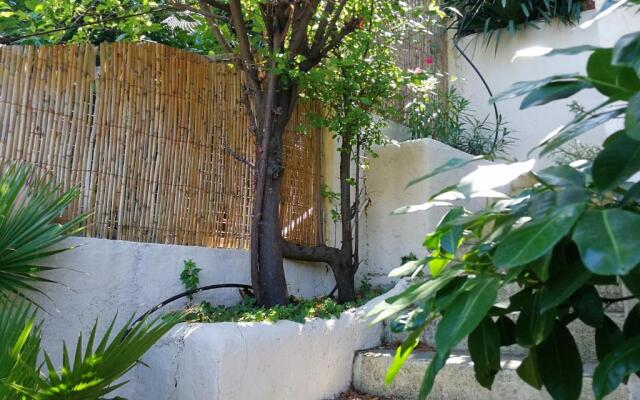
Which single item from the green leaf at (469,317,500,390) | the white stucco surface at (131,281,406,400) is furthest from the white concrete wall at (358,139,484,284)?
the green leaf at (469,317,500,390)

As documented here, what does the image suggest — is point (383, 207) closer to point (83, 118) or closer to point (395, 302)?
point (83, 118)

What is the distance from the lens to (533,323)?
130cm

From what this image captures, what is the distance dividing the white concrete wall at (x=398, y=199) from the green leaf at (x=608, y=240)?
13.7ft

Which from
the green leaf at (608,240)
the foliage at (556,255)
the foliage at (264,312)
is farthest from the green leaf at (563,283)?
the foliage at (264,312)

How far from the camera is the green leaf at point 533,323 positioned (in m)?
1.27

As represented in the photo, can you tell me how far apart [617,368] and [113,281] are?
301 cm

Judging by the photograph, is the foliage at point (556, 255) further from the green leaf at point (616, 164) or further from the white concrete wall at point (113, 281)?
Result: the white concrete wall at point (113, 281)

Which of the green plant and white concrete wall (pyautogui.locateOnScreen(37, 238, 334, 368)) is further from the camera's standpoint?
the green plant

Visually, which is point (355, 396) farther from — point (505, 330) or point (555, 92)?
point (555, 92)

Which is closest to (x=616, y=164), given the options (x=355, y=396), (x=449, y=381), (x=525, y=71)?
(x=449, y=381)

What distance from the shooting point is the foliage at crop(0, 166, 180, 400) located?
221 cm

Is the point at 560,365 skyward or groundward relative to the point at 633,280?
groundward

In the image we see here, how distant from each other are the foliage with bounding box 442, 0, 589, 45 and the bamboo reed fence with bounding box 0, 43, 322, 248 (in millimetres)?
3404

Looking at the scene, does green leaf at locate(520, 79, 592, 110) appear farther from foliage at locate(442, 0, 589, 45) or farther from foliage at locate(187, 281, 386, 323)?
foliage at locate(442, 0, 589, 45)
